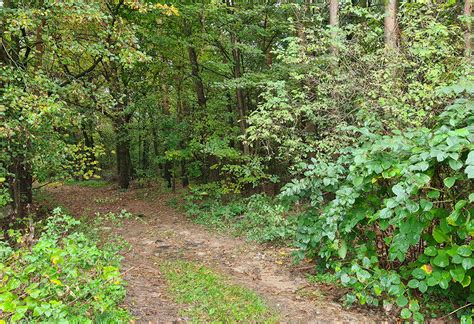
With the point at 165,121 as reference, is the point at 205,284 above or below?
below

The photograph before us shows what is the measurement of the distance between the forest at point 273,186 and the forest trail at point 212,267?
0.12 ft

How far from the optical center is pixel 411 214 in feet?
10.6

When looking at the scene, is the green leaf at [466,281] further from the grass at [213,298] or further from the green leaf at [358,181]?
the grass at [213,298]

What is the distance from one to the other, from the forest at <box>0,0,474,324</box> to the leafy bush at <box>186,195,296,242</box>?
0.05 m

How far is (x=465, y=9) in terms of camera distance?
19.0ft

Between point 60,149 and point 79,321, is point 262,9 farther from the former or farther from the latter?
point 79,321

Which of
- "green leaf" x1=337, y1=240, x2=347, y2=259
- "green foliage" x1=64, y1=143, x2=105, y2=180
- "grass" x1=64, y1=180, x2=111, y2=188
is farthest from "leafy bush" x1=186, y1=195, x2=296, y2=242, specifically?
"grass" x1=64, y1=180, x2=111, y2=188

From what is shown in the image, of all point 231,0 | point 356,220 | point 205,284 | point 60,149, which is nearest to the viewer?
point 356,220

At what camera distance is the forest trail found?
3.77 metres

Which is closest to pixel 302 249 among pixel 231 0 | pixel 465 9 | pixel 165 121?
pixel 465 9

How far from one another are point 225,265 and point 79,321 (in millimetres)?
3276

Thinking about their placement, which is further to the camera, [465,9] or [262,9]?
[262,9]

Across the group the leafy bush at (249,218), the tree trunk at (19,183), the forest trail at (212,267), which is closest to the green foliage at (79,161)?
the tree trunk at (19,183)

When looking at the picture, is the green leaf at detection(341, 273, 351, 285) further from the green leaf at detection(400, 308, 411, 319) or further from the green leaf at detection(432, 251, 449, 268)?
the green leaf at detection(432, 251, 449, 268)
